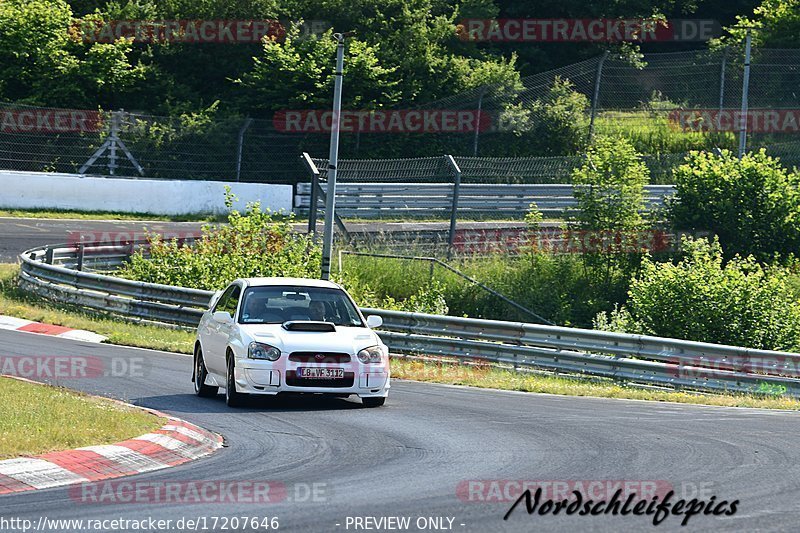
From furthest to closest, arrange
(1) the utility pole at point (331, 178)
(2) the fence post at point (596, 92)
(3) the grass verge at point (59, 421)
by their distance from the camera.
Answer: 1. (2) the fence post at point (596, 92)
2. (1) the utility pole at point (331, 178)
3. (3) the grass verge at point (59, 421)

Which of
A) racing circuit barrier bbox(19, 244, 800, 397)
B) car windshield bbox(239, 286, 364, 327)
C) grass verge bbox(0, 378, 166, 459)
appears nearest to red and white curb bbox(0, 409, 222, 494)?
grass verge bbox(0, 378, 166, 459)

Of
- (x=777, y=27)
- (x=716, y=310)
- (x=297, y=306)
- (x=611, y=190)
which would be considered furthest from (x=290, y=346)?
(x=777, y=27)

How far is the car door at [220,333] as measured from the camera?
14512 millimetres

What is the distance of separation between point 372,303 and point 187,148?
15.3m

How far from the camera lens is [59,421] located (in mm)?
11148

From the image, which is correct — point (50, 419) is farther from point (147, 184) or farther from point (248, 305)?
point (147, 184)

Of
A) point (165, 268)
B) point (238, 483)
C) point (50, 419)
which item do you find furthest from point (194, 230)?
point (238, 483)

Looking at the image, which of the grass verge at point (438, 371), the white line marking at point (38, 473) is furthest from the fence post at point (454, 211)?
the white line marking at point (38, 473)

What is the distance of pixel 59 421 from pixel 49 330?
1303 cm

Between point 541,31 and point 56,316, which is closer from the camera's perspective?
point 56,316

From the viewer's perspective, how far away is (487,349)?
69.3 ft

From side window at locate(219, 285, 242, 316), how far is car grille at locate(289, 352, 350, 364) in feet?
5.03

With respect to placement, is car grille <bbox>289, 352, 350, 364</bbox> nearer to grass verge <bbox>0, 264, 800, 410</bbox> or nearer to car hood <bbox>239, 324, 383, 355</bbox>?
car hood <bbox>239, 324, 383, 355</bbox>

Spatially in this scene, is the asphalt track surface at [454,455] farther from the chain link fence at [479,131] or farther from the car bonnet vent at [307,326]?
the chain link fence at [479,131]
